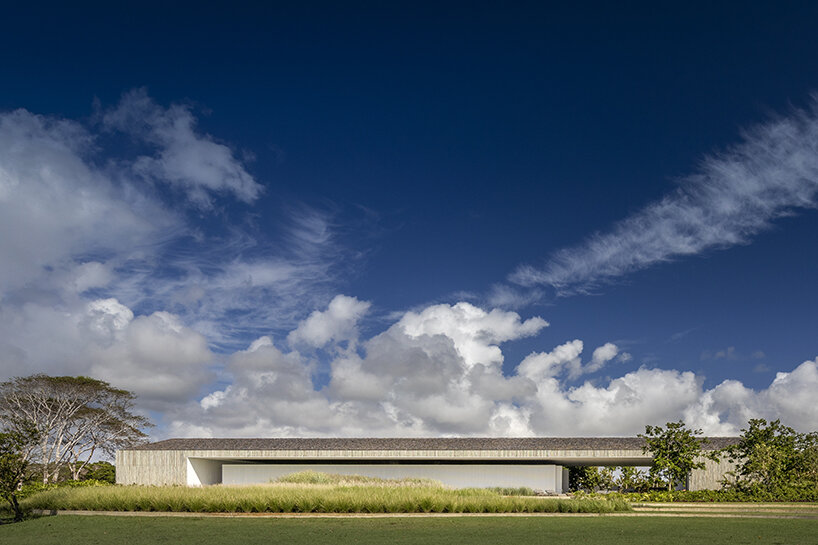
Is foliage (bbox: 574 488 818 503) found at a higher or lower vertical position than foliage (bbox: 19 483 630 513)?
lower

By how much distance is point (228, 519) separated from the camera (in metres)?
17.6

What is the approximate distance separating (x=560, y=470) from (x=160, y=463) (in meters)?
19.8

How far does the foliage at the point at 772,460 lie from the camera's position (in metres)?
26.4

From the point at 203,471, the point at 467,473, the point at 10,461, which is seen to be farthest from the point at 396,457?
the point at 10,461

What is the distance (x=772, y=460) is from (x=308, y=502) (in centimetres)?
1864

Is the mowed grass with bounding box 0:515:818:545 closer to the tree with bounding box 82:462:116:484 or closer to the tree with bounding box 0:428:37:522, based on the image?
the tree with bounding box 0:428:37:522

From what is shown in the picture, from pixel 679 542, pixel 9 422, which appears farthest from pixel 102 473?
pixel 679 542

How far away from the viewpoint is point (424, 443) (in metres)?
33.4

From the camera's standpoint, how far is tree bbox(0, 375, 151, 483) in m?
38.1

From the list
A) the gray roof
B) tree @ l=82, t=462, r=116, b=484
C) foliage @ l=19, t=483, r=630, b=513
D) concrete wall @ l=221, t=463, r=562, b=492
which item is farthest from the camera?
tree @ l=82, t=462, r=116, b=484

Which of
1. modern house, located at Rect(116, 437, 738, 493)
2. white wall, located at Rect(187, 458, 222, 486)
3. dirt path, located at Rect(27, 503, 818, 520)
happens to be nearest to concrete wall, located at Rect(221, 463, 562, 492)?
modern house, located at Rect(116, 437, 738, 493)

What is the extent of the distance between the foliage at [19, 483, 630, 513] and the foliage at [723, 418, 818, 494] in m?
9.71

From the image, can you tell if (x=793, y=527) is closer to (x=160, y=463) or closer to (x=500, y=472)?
(x=500, y=472)

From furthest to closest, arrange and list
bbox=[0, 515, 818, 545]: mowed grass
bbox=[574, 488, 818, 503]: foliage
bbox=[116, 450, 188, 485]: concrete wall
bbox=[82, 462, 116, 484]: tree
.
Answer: bbox=[82, 462, 116, 484]: tree < bbox=[116, 450, 188, 485]: concrete wall < bbox=[574, 488, 818, 503]: foliage < bbox=[0, 515, 818, 545]: mowed grass
